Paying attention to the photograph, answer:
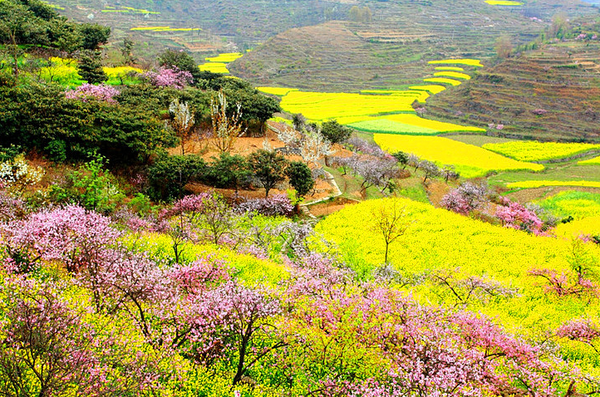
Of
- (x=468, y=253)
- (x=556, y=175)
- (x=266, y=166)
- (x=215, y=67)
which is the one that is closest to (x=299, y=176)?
(x=266, y=166)

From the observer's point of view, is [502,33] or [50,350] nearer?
A: [50,350]

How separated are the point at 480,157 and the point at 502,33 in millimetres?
113513

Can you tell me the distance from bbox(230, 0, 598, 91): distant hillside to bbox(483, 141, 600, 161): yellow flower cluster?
45313mm

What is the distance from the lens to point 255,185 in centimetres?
2555

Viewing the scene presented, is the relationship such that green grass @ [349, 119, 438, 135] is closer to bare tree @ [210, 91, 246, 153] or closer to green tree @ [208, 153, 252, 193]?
bare tree @ [210, 91, 246, 153]

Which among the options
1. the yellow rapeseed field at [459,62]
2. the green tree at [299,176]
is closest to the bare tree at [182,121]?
the green tree at [299,176]

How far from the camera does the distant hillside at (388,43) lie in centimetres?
10769

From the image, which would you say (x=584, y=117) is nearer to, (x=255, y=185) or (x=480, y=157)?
(x=480, y=157)

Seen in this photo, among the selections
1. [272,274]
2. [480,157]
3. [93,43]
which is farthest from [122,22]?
[272,274]

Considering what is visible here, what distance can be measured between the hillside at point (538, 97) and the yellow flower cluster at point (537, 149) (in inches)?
184

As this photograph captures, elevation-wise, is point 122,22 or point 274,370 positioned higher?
point 122,22

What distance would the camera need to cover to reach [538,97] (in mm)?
74812

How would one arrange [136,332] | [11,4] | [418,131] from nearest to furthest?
[136,332] < [11,4] < [418,131]

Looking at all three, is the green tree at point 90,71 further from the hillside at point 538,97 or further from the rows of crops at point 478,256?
the hillside at point 538,97
